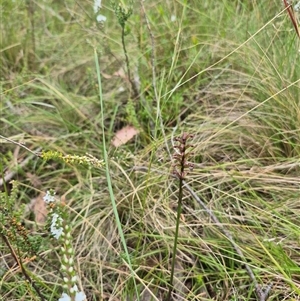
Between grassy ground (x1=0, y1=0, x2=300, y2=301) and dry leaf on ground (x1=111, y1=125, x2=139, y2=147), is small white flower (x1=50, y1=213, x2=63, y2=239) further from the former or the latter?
dry leaf on ground (x1=111, y1=125, x2=139, y2=147)

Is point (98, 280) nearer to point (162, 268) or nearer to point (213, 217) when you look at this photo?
point (162, 268)

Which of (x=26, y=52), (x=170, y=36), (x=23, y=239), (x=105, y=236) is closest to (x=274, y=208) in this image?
(x=105, y=236)

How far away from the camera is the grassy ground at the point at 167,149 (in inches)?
56.9

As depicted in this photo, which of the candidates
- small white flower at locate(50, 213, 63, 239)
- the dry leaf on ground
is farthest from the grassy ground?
small white flower at locate(50, 213, 63, 239)

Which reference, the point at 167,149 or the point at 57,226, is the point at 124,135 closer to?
the point at 167,149

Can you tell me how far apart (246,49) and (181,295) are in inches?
36.7

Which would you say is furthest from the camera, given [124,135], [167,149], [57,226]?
[124,135]

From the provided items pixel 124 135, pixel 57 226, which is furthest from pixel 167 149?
pixel 57 226

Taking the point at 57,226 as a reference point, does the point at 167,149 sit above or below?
below

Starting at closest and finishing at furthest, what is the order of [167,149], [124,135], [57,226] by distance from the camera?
[57,226], [167,149], [124,135]

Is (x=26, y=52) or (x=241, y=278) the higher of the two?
(x=26, y=52)

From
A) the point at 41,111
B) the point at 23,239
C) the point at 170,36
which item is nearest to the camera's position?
the point at 23,239

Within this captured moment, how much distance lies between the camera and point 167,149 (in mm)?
1631

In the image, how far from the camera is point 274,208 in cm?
147
